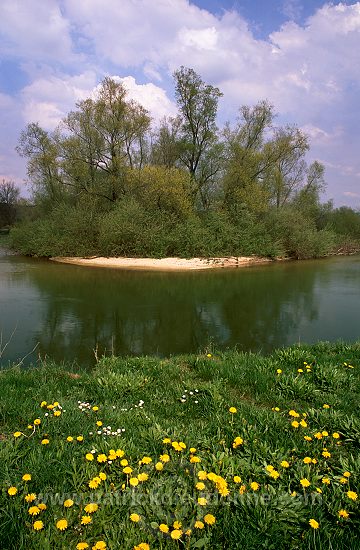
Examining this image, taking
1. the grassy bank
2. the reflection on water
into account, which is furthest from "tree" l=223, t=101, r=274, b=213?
the grassy bank

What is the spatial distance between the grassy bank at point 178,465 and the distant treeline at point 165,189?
24.0 metres

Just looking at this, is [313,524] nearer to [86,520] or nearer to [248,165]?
[86,520]

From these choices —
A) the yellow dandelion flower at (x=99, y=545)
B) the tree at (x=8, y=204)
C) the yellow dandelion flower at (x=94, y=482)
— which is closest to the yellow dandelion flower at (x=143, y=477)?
the yellow dandelion flower at (x=94, y=482)

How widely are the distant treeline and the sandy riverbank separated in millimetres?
998

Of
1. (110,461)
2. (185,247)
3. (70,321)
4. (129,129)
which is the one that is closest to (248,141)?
(129,129)

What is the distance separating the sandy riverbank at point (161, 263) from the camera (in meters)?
25.2

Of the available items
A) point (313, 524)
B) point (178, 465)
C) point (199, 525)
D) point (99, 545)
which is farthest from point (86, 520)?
point (313, 524)

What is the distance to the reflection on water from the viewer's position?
8742 mm

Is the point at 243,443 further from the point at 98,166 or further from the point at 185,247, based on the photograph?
the point at 98,166

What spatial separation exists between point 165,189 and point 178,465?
90.3 ft

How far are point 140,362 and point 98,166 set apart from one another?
29292mm

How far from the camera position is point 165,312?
12055mm

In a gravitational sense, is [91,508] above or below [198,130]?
below

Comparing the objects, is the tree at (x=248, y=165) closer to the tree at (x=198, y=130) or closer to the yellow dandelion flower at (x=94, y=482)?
the tree at (x=198, y=130)
